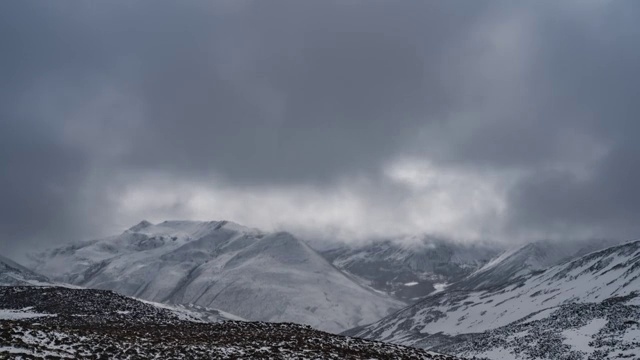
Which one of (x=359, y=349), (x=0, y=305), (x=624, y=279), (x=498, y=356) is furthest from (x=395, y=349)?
(x=624, y=279)

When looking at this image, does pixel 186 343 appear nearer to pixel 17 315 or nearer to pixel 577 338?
pixel 17 315

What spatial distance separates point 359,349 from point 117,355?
57.2ft

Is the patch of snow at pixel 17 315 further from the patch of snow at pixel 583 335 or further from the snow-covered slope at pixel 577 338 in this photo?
the patch of snow at pixel 583 335

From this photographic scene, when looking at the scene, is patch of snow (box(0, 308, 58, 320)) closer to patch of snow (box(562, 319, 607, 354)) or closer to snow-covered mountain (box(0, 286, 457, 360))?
snow-covered mountain (box(0, 286, 457, 360))

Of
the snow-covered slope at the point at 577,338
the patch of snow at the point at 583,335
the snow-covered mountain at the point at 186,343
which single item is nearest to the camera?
the snow-covered mountain at the point at 186,343

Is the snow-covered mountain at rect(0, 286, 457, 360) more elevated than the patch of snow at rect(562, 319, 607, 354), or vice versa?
the patch of snow at rect(562, 319, 607, 354)

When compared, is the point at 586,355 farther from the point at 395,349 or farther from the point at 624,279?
the point at 624,279

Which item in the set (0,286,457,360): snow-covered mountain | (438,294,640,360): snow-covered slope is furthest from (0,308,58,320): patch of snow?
(438,294,640,360): snow-covered slope

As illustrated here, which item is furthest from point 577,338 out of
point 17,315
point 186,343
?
point 17,315

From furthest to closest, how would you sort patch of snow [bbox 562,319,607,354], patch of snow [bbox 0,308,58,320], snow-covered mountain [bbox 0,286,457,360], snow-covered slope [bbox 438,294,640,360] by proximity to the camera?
1. patch of snow [bbox 562,319,607,354]
2. snow-covered slope [bbox 438,294,640,360]
3. patch of snow [bbox 0,308,58,320]
4. snow-covered mountain [bbox 0,286,457,360]


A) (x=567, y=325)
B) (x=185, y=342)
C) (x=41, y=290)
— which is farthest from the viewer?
(x=567, y=325)

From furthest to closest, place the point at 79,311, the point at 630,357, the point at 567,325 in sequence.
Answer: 1. the point at 567,325
2. the point at 79,311
3. the point at 630,357

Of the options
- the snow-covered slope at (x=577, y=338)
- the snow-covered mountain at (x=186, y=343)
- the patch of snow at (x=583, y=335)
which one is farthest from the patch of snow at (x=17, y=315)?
the patch of snow at (x=583, y=335)

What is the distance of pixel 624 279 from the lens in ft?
591
